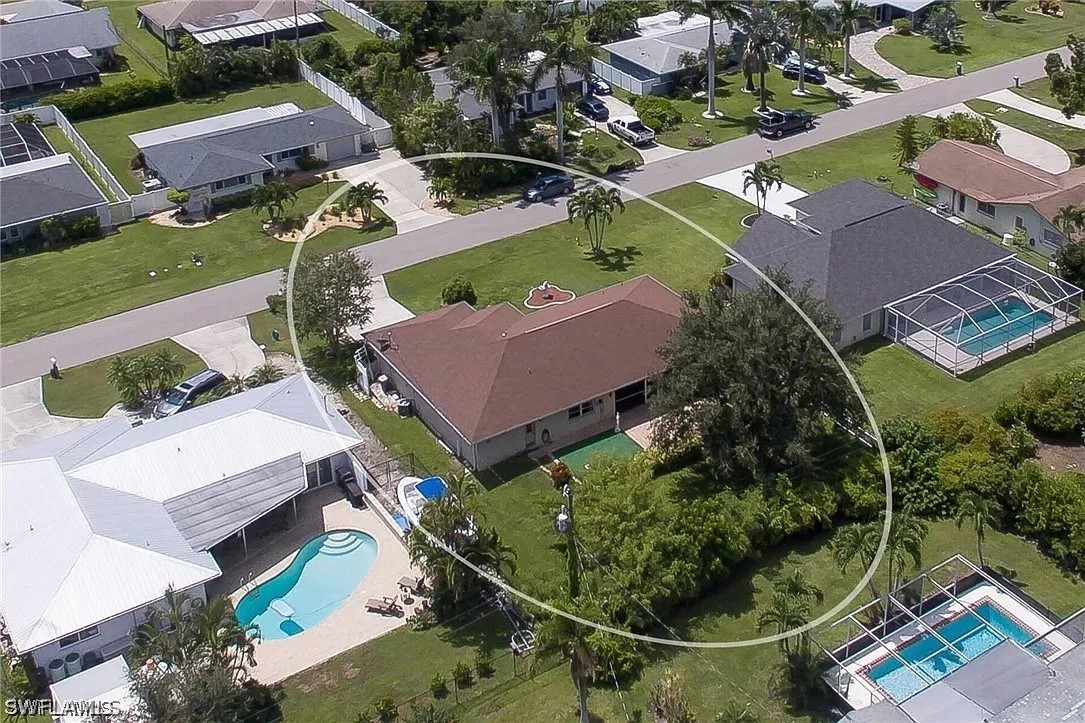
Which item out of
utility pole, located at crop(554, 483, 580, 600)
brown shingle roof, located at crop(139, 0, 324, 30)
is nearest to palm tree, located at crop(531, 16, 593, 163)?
brown shingle roof, located at crop(139, 0, 324, 30)

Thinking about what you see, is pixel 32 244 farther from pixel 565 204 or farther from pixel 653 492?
pixel 653 492

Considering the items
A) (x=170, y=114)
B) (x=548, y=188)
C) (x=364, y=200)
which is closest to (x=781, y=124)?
(x=548, y=188)

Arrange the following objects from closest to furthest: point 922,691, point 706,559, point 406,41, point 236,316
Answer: point 922,691
point 706,559
point 236,316
point 406,41

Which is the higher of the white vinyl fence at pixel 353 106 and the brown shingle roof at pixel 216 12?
the brown shingle roof at pixel 216 12

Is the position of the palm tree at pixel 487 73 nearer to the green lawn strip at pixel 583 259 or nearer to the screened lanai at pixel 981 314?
the green lawn strip at pixel 583 259

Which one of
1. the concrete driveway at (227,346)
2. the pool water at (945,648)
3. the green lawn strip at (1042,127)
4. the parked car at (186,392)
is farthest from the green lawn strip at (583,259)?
the pool water at (945,648)

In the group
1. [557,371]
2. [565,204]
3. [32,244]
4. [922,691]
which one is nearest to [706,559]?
[922,691]
